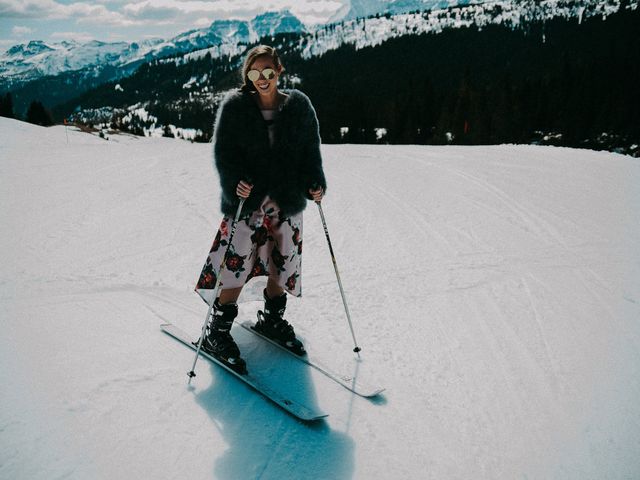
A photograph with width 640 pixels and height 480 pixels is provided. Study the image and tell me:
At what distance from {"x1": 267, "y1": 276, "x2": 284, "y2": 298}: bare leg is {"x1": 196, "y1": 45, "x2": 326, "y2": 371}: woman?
2.7 inches

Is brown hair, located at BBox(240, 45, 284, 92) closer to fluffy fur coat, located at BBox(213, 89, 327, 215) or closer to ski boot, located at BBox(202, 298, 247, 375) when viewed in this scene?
Result: fluffy fur coat, located at BBox(213, 89, 327, 215)

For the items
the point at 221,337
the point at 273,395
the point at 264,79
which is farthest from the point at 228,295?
the point at 264,79

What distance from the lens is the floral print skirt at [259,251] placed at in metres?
2.92

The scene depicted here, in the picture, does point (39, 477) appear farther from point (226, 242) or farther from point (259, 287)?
point (259, 287)

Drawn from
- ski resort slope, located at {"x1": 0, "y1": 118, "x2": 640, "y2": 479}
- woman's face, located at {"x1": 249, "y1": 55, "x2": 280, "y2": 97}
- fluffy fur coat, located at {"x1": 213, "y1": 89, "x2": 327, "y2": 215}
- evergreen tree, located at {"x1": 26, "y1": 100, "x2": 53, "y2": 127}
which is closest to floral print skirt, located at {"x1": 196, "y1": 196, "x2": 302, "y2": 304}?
fluffy fur coat, located at {"x1": 213, "y1": 89, "x2": 327, "y2": 215}

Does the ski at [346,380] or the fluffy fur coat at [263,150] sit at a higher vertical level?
the fluffy fur coat at [263,150]

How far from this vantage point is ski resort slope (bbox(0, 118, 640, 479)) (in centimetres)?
225

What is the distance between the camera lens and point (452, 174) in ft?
29.7

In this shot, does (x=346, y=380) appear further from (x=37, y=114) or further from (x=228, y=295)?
(x=37, y=114)

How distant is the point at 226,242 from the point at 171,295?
1337mm

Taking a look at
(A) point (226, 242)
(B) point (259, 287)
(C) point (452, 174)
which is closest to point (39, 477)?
(A) point (226, 242)

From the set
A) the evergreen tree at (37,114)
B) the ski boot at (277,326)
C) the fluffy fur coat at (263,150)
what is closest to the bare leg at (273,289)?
the ski boot at (277,326)

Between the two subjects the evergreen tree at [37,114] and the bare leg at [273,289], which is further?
the evergreen tree at [37,114]

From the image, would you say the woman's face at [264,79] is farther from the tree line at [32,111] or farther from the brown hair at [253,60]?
the tree line at [32,111]
